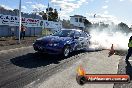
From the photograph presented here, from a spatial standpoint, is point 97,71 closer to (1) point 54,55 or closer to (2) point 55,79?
(2) point 55,79

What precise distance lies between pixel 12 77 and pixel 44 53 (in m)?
5.80

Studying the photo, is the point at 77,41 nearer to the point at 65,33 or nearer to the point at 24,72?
the point at 65,33

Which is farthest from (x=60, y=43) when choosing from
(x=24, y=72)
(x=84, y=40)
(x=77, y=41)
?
(x=24, y=72)

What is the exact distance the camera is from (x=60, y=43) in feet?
41.9

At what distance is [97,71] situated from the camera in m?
9.91

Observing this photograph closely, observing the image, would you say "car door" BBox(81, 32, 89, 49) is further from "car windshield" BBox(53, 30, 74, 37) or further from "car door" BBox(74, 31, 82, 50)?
"car windshield" BBox(53, 30, 74, 37)

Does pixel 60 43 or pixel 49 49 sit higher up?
pixel 60 43

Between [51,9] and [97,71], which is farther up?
[51,9]

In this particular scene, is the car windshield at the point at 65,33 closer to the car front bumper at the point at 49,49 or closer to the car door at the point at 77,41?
the car door at the point at 77,41

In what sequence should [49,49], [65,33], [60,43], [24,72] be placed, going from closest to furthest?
[24,72] → [49,49] → [60,43] → [65,33]

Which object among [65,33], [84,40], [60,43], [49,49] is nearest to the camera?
[49,49]

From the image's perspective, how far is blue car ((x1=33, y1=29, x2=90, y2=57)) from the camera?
41.4ft

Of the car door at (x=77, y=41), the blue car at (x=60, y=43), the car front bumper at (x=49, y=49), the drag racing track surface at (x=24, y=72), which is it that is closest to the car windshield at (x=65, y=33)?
the blue car at (x=60, y=43)

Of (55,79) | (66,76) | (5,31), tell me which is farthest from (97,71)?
(5,31)
